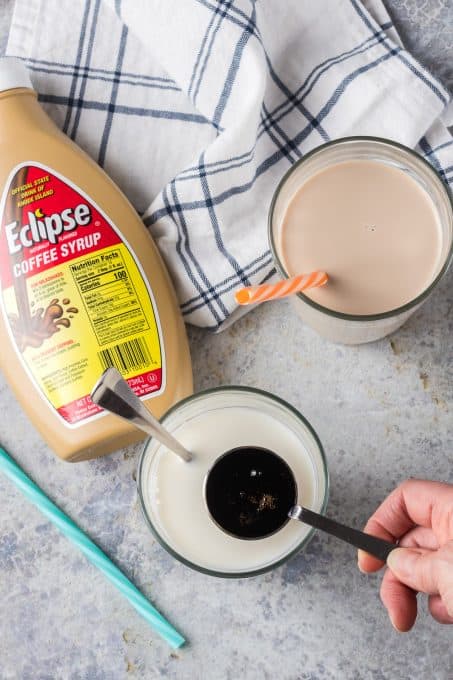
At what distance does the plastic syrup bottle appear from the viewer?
0.85 m

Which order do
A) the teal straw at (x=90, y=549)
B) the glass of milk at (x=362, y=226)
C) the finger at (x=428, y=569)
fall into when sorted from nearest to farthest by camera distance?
the finger at (x=428, y=569)
the glass of milk at (x=362, y=226)
the teal straw at (x=90, y=549)

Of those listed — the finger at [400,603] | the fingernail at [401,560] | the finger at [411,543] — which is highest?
the fingernail at [401,560]

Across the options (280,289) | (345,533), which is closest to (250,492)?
(345,533)

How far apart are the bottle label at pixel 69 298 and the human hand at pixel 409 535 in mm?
273

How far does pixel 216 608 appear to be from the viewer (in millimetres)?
911

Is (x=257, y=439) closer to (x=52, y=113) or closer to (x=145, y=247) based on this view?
(x=145, y=247)

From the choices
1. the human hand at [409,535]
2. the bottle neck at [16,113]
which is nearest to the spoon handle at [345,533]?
the human hand at [409,535]

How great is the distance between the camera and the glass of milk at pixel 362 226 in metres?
0.79

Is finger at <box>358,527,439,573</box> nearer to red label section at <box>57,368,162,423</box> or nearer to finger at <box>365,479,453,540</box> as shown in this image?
finger at <box>365,479,453,540</box>

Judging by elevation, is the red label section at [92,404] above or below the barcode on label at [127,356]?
below

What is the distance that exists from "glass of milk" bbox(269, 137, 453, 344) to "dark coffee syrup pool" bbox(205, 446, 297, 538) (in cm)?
16

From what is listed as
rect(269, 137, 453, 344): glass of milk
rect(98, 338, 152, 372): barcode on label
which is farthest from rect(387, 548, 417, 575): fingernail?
rect(98, 338, 152, 372): barcode on label

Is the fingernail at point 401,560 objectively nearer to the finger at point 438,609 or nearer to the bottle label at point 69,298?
the finger at point 438,609

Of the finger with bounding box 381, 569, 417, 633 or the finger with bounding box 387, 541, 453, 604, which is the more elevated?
the finger with bounding box 387, 541, 453, 604
